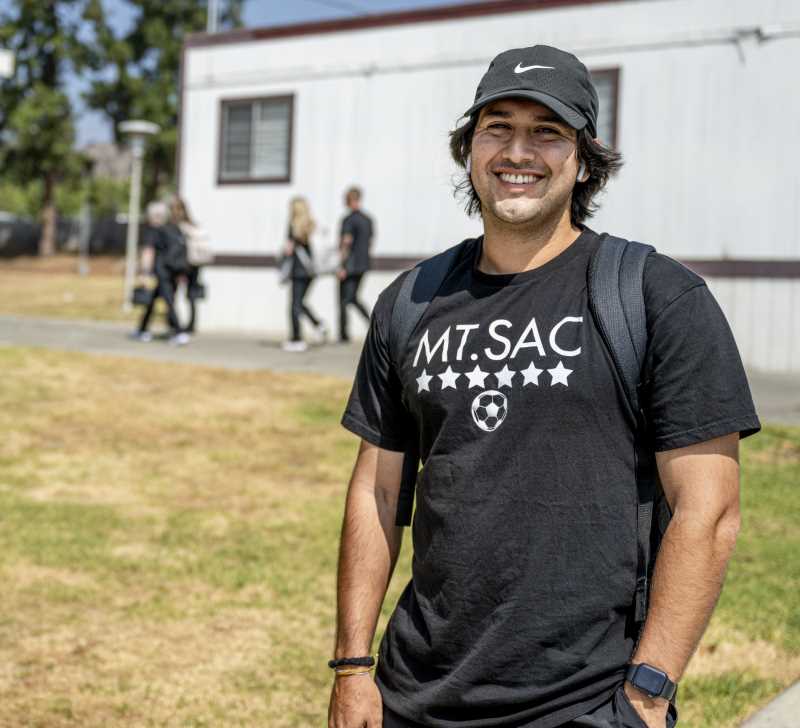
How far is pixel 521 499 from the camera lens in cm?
221

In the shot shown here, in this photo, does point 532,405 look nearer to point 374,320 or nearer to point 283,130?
point 374,320

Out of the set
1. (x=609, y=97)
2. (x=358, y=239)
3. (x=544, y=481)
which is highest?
(x=609, y=97)

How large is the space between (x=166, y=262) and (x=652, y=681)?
46.1ft

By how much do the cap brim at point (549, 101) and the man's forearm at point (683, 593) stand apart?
0.81 m

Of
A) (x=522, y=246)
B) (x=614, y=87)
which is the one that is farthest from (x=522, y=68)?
(x=614, y=87)

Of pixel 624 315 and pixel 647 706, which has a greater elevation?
pixel 624 315

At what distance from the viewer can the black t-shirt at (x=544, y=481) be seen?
2121mm

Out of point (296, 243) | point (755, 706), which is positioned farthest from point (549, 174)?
point (296, 243)

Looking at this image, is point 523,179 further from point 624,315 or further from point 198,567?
point 198,567

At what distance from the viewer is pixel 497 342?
2.24m

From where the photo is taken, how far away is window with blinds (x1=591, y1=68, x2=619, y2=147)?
15.5 metres

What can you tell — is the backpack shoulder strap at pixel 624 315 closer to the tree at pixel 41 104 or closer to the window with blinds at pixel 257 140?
the window with blinds at pixel 257 140

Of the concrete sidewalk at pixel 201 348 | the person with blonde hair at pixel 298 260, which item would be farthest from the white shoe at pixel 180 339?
the person with blonde hair at pixel 298 260

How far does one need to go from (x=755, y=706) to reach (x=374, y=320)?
2774 mm
